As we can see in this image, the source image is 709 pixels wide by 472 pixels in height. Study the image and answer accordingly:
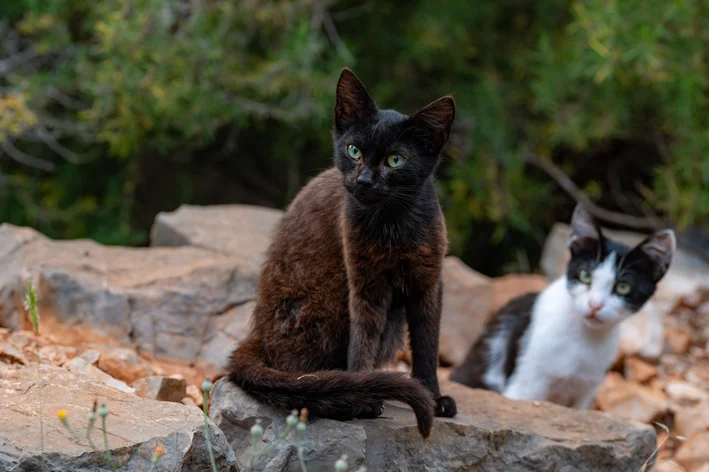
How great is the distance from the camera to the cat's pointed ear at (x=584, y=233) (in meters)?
4.77

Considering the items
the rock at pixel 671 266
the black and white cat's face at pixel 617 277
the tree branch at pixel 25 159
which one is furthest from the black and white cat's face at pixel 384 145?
the tree branch at pixel 25 159

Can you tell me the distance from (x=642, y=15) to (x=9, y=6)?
4.91 meters

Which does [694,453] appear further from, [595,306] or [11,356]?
[11,356]

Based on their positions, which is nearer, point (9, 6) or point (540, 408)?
point (540, 408)

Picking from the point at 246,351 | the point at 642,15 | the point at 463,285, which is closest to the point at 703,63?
the point at 642,15

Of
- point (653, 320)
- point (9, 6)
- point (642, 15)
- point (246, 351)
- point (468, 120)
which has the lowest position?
point (653, 320)

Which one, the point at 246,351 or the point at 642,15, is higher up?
the point at 642,15

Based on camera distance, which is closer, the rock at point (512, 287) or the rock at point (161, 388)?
the rock at point (161, 388)

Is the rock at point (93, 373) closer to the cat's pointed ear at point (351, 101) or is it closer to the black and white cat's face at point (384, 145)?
the black and white cat's face at point (384, 145)

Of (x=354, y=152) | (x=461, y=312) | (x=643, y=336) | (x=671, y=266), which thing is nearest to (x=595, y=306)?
(x=461, y=312)

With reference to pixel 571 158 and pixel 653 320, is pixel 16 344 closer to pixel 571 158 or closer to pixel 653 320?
pixel 653 320

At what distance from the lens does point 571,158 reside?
8.38m

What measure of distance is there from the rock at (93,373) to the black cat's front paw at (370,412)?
102cm

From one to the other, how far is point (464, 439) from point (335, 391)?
27.6 inches
